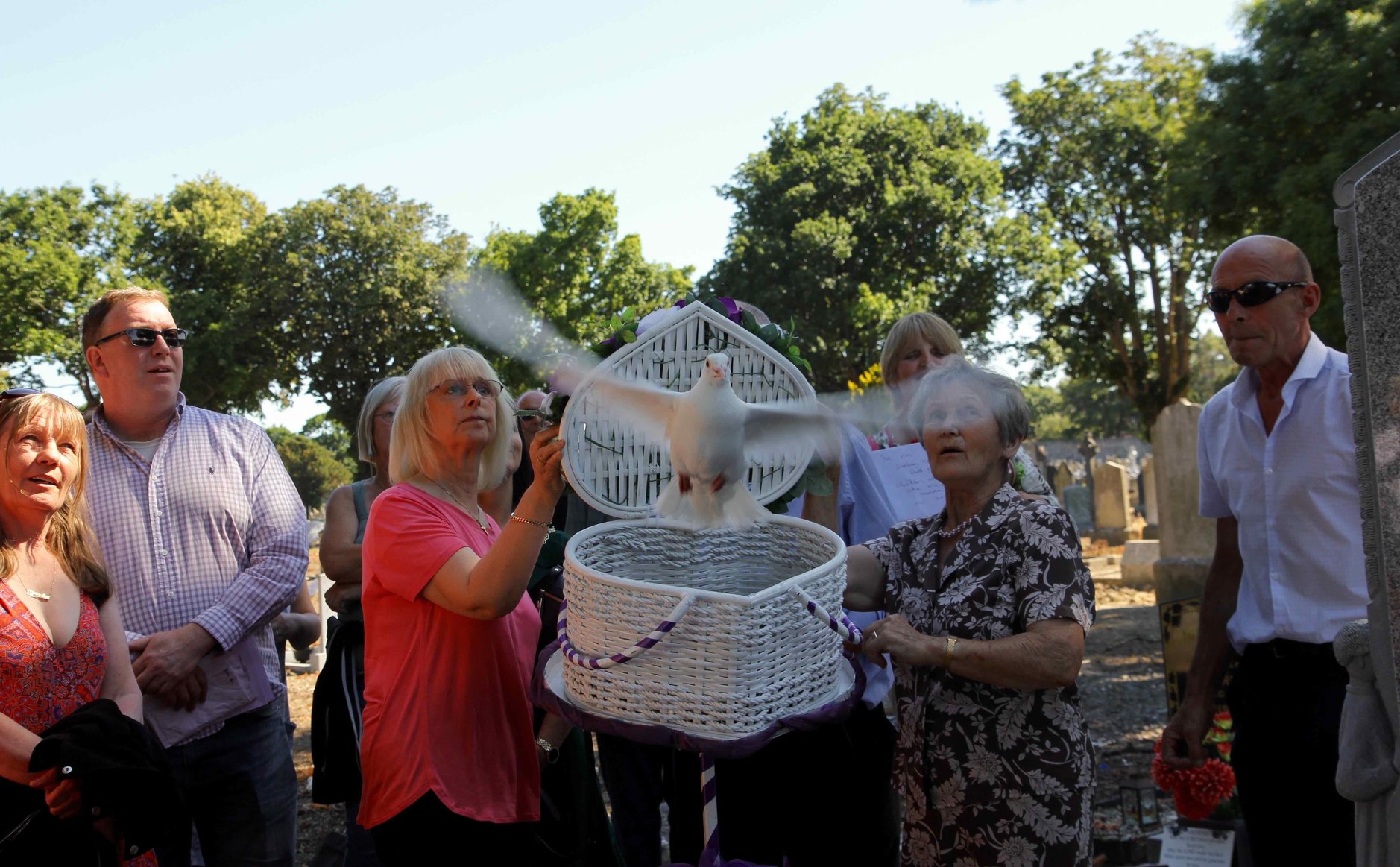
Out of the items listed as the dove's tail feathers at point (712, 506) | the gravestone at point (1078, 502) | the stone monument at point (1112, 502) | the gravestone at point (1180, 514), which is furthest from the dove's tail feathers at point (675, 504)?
the stone monument at point (1112, 502)

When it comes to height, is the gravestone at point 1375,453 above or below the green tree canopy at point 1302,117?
below

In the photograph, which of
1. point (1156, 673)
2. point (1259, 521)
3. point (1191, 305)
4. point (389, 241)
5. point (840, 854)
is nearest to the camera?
point (840, 854)

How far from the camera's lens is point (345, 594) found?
3547 mm

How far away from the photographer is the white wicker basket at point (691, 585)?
1771 millimetres

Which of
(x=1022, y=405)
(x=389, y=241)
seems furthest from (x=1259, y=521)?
(x=389, y=241)

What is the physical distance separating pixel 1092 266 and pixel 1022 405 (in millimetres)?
27261

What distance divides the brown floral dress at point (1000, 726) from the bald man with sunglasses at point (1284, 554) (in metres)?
0.90

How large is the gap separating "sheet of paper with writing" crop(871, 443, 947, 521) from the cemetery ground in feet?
2.61

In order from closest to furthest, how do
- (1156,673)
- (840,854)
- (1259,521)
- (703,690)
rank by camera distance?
(703,690) → (840,854) → (1259,521) → (1156,673)

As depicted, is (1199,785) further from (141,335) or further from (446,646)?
(141,335)

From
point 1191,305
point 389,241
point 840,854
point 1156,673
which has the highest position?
point 389,241

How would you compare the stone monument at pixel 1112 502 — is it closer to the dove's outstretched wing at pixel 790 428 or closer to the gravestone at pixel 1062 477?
the gravestone at pixel 1062 477

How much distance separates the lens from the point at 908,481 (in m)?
3.06

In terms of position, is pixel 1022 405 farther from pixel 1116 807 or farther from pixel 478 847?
pixel 1116 807
